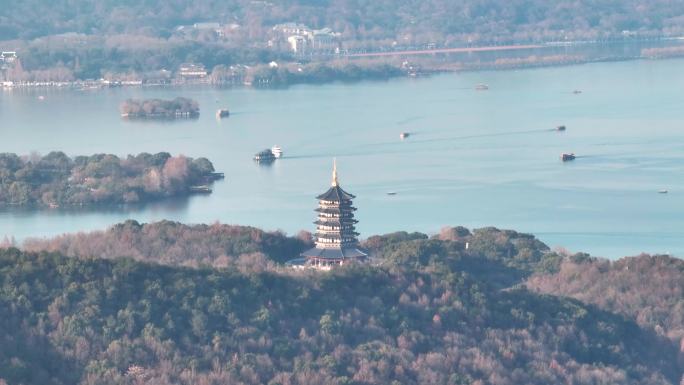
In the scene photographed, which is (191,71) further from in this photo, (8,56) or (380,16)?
(380,16)

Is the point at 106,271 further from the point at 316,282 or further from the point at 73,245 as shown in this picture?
the point at 73,245

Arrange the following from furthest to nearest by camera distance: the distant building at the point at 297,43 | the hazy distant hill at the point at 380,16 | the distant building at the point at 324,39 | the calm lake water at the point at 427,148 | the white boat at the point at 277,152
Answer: the hazy distant hill at the point at 380,16 < the distant building at the point at 324,39 < the distant building at the point at 297,43 < the white boat at the point at 277,152 < the calm lake water at the point at 427,148

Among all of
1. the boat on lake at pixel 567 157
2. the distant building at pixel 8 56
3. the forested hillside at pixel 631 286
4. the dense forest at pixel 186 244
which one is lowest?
the distant building at pixel 8 56

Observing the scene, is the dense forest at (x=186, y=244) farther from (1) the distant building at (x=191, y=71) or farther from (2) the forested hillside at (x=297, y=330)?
(1) the distant building at (x=191, y=71)

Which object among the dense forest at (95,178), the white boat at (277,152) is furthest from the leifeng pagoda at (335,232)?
the white boat at (277,152)

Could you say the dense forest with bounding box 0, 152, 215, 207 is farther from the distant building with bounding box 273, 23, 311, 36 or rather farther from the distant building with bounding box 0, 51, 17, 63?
the distant building with bounding box 273, 23, 311, 36
